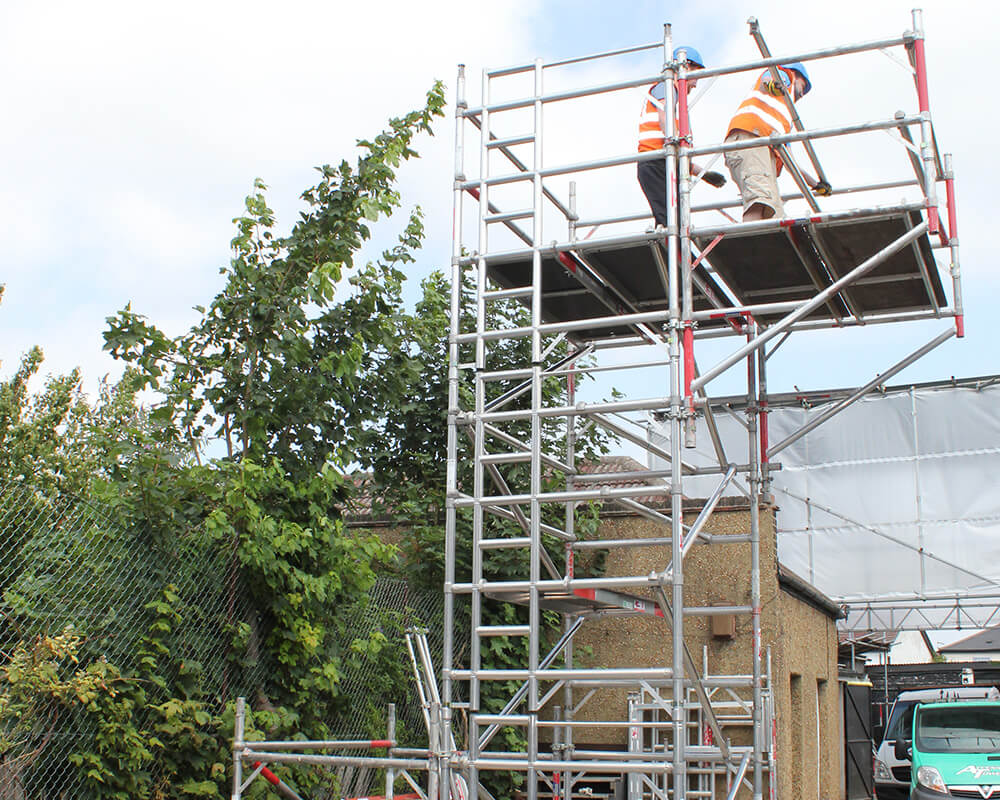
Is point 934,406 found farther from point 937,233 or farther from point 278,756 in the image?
point 278,756

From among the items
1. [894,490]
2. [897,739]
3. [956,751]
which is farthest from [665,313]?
[894,490]

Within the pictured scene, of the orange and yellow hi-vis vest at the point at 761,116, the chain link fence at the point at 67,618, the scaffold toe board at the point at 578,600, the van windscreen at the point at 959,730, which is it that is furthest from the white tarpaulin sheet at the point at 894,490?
the chain link fence at the point at 67,618

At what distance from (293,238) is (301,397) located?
1325 millimetres

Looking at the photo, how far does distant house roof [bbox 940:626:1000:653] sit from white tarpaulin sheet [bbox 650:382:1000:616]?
12.1 m

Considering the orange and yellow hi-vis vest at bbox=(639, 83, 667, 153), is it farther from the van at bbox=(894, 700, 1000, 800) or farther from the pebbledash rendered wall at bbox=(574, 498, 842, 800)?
the van at bbox=(894, 700, 1000, 800)

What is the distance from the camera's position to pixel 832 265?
8156 millimetres

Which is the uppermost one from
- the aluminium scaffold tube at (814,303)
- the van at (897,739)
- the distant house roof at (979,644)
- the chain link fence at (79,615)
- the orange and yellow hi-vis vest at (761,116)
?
the orange and yellow hi-vis vest at (761,116)

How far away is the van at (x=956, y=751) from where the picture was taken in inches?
445

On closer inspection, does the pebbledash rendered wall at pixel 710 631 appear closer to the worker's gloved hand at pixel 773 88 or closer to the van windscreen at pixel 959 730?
the van windscreen at pixel 959 730

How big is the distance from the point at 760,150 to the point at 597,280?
5.30ft

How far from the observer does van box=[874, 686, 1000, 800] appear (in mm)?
19734

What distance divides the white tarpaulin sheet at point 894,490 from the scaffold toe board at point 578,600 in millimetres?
17134

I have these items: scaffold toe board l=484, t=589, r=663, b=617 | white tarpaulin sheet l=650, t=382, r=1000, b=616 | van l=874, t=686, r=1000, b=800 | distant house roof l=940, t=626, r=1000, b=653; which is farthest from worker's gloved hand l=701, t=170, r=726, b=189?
distant house roof l=940, t=626, r=1000, b=653

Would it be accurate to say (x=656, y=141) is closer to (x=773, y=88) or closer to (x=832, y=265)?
(x=773, y=88)
